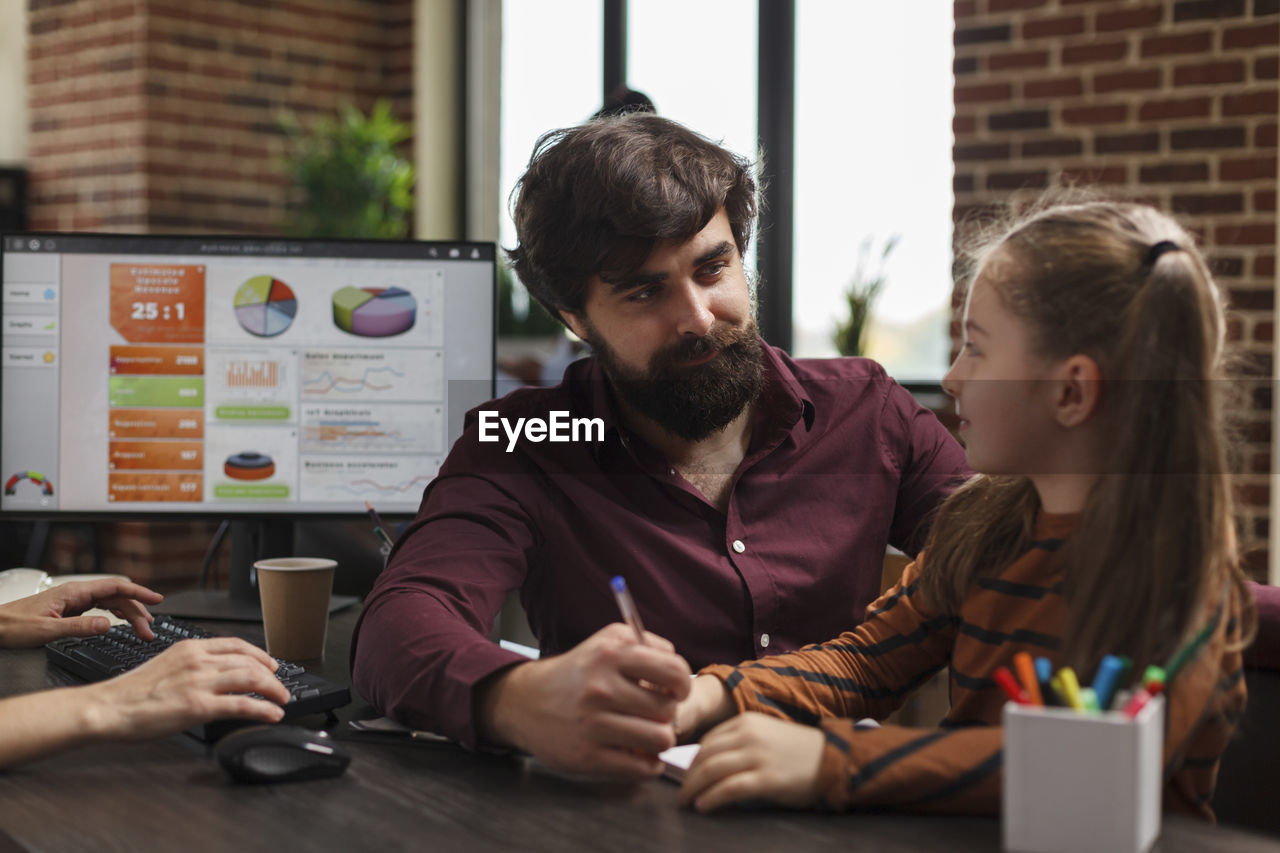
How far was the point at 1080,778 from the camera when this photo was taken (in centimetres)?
74

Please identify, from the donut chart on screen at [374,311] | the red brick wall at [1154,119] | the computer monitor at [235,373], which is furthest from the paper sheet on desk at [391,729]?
the red brick wall at [1154,119]

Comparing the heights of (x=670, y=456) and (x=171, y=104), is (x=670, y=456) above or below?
below

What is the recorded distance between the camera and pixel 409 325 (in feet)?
5.75

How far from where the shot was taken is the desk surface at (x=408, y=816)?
2.68 ft

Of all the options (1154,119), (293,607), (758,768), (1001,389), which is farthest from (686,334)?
(1154,119)

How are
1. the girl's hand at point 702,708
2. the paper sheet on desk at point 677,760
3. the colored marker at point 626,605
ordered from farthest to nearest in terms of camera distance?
the girl's hand at point 702,708 → the paper sheet on desk at point 677,760 → the colored marker at point 626,605

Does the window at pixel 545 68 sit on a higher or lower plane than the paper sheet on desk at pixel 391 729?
higher

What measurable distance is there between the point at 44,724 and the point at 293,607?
1.52 feet

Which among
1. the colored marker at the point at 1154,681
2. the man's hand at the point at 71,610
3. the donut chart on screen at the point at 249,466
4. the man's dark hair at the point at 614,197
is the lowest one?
the man's hand at the point at 71,610

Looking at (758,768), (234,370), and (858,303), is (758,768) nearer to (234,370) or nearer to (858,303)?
(234,370)

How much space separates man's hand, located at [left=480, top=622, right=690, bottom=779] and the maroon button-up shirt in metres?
0.30

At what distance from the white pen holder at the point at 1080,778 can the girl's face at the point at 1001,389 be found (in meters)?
0.34

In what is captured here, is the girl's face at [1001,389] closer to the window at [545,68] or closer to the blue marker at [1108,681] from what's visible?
the blue marker at [1108,681]

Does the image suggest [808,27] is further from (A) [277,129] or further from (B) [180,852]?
(B) [180,852]
